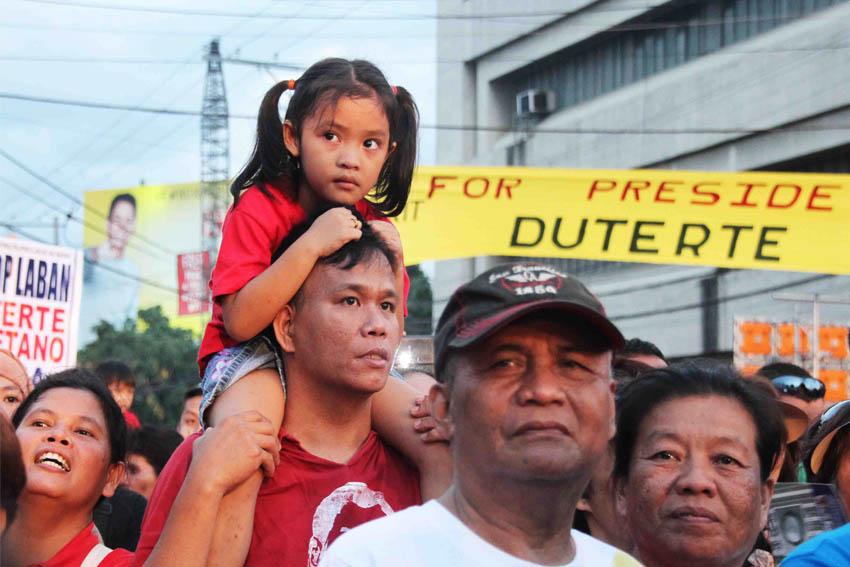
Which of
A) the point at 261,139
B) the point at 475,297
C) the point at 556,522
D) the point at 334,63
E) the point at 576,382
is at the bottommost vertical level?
the point at 556,522

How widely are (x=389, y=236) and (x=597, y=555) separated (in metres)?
1.32

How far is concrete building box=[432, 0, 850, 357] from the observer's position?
20.0 m

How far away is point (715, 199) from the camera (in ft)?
36.6

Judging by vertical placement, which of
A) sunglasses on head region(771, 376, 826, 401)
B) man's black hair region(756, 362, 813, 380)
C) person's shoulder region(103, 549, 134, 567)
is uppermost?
man's black hair region(756, 362, 813, 380)

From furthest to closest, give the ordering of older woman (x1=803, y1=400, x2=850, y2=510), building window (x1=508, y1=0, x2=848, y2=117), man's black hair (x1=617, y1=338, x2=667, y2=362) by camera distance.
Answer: building window (x1=508, y1=0, x2=848, y2=117)
man's black hair (x1=617, y1=338, x2=667, y2=362)
older woman (x1=803, y1=400, x2=850, y2=510)

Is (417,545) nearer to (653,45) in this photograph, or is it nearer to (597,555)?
(597,555)

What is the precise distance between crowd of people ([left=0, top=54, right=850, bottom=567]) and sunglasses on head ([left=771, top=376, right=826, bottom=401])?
241cm

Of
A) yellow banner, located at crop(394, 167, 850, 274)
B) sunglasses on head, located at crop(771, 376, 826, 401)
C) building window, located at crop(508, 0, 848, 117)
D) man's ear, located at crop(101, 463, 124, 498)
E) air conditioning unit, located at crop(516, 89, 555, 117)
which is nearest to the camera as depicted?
man's ear, located at crop(101, 463, 124, 498)

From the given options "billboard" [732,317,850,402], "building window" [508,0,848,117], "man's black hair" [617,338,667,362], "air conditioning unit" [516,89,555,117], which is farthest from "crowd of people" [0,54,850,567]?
"air conditioning unit" [516,89,555,117]

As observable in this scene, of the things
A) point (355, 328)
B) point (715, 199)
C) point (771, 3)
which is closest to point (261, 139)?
point (355, 328)

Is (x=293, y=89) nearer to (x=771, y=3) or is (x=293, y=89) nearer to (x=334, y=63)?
(x=334, y=63)

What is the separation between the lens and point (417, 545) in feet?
7.09

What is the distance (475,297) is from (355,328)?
89 cm

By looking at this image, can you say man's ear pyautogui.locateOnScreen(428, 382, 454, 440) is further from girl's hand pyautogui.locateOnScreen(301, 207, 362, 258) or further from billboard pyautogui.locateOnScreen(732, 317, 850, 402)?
billboard pyautogui.locateOnScreen(732, 317, 850, 402)
